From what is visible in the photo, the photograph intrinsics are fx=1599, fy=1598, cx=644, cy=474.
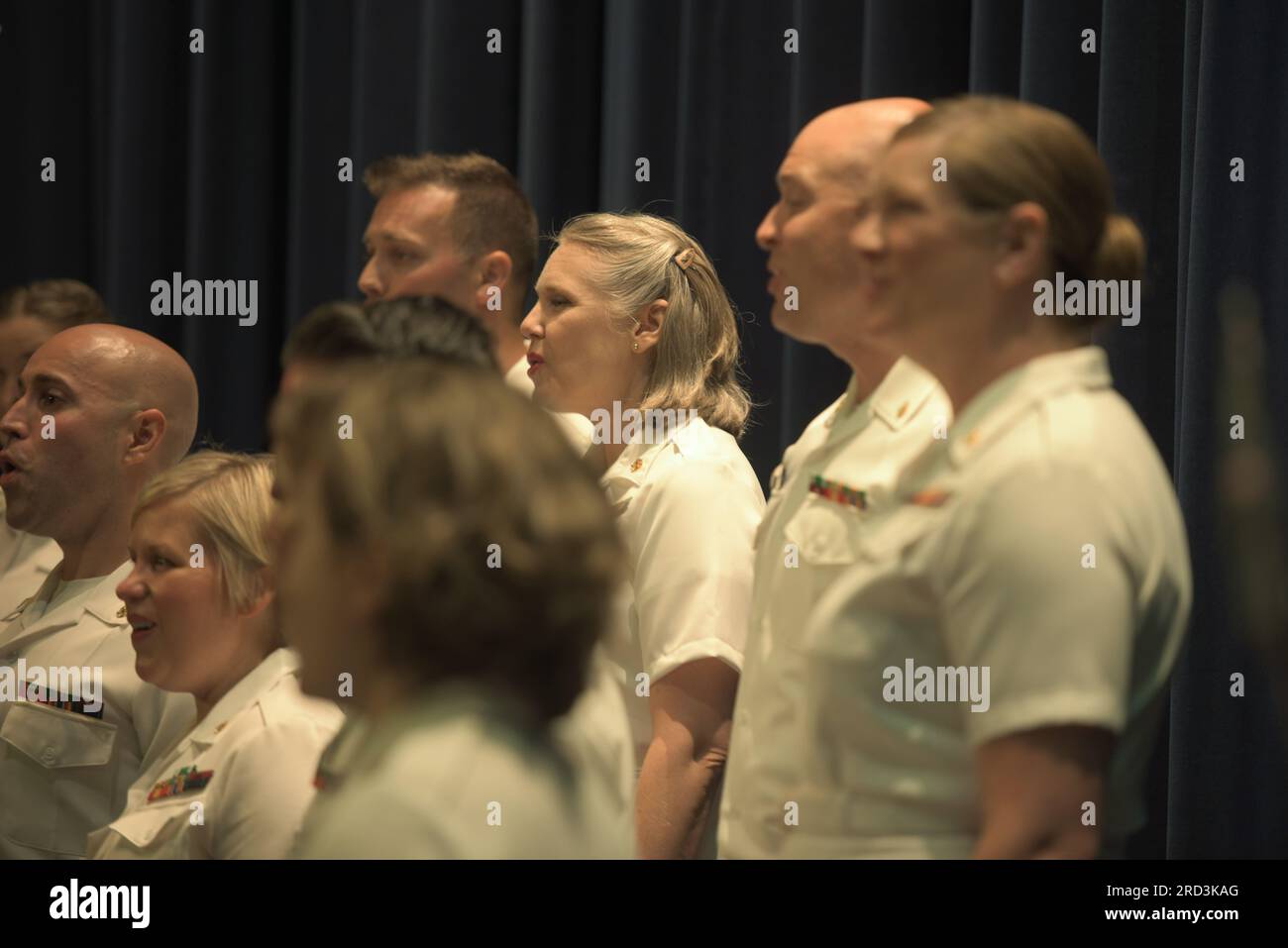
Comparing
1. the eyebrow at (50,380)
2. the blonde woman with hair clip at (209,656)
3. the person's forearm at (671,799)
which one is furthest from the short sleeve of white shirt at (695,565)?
the eyebrow at (50,380)

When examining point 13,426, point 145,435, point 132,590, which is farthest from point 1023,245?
point 13,426

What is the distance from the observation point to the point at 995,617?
1235 millimetres

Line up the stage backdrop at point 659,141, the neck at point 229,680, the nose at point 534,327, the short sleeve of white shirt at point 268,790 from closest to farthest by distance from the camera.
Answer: the short sleeve of white shirt at point 268,790, the neck at point 229,680, the nose at point 534,327, the stage backdrop at point 659,141

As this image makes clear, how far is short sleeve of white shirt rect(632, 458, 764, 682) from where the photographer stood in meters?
2.01

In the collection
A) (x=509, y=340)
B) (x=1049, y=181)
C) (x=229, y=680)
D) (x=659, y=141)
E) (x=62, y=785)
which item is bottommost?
(x=62, y=785)

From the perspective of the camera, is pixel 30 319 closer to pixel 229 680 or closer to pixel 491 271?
pixel 491 271

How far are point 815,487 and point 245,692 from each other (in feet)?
2.38

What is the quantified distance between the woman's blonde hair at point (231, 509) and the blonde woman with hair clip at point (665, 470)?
1.47ft

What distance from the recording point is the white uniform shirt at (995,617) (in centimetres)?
121

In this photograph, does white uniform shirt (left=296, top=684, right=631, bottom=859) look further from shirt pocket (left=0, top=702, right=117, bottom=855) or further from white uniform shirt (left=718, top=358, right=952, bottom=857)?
shirt pocket (left=0, top=702, right=117, bottom=855)

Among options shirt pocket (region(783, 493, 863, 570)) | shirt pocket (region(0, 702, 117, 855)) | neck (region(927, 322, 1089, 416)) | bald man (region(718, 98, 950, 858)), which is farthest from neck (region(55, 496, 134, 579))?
neck (region(927, 322, 1089, 416))

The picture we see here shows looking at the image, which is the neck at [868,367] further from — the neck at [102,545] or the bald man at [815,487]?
the neck at [102,545]

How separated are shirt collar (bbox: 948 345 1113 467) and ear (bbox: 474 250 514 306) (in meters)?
1.48

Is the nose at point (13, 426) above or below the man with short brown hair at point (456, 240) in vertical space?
below
